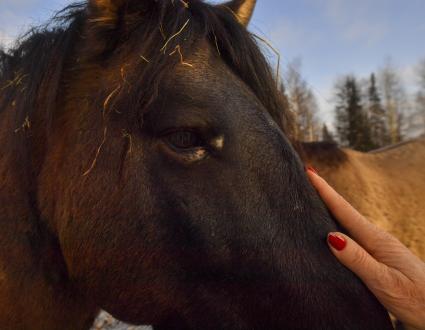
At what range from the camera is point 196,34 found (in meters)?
2.04

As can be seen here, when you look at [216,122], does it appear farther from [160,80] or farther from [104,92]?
[104,92]

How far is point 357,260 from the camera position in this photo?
5.27 feet

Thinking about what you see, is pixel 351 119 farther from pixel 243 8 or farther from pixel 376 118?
pixel 243 8

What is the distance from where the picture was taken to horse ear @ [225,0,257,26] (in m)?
2.56

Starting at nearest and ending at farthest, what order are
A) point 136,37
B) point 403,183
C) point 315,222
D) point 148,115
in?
point 315,222 < point 148,115 < point 136,37 < point 403,183

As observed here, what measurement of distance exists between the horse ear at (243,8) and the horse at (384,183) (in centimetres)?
241

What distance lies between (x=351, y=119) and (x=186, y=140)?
122 feet

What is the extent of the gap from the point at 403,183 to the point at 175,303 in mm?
4104

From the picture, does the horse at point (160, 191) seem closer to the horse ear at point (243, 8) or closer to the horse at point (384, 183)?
the horse ear at point (243, 8)

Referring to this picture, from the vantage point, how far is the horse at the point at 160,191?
1714 mm

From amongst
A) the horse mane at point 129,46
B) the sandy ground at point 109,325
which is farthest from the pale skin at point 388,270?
the sandy ground at point 109,325

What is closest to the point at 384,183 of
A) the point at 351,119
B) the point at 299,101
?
the point at 299,101

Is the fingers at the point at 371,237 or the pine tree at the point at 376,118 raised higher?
the pine tree at the point at 376,118

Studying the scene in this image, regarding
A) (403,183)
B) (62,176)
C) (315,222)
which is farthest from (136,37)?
(403,183)
